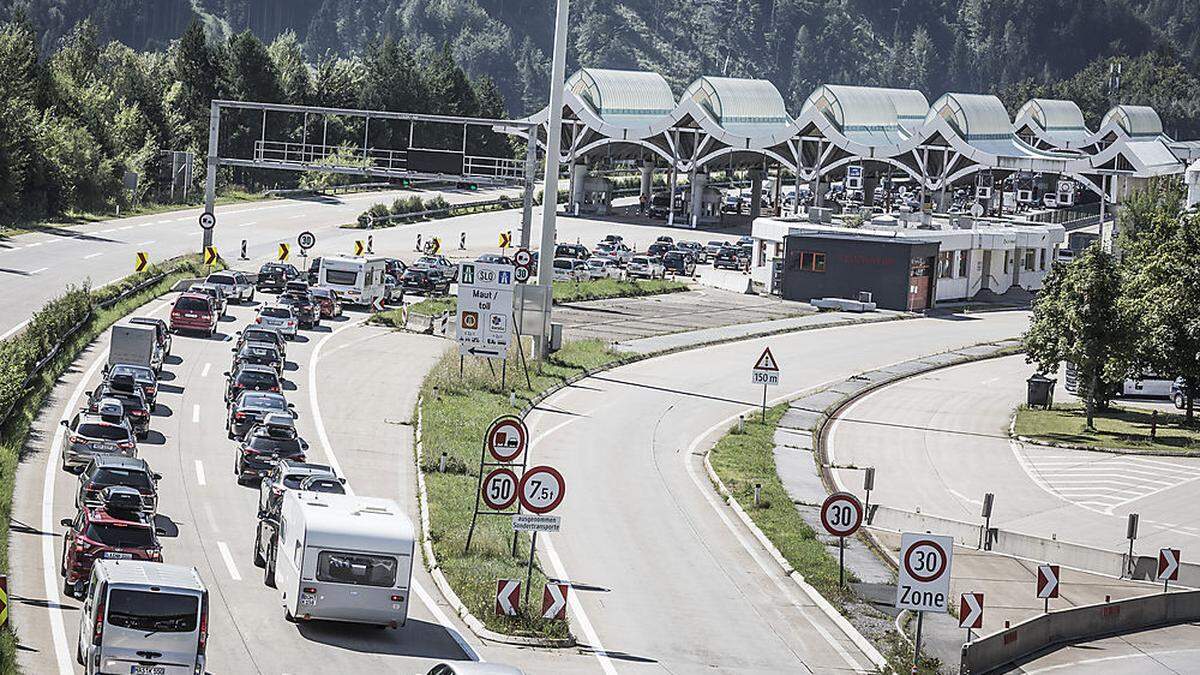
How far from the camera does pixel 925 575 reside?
2677cm

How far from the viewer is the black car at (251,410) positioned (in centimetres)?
4544

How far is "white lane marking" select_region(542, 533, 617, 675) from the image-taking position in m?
28.1

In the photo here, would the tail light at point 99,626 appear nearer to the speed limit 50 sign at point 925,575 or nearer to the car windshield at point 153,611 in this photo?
the car windshield at point 153,611

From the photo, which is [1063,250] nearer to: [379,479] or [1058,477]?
[1058,477]

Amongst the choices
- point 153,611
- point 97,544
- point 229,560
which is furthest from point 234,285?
point 153,611

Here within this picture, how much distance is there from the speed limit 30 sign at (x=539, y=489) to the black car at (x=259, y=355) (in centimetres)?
2598

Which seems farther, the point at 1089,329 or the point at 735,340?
the point at 735,340

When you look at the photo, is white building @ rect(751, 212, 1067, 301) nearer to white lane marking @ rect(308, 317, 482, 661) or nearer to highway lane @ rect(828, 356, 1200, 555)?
highway lane @ rect(828, 356, 1200, 555)

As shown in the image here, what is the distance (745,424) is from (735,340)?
21143 mm

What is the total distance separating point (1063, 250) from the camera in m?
129

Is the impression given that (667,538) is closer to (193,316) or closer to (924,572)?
(924,572)

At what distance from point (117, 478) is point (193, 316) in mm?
28681

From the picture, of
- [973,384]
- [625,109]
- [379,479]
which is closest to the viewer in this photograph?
[379,479]

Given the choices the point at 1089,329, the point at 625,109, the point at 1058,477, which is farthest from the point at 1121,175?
the point at 1058,477
